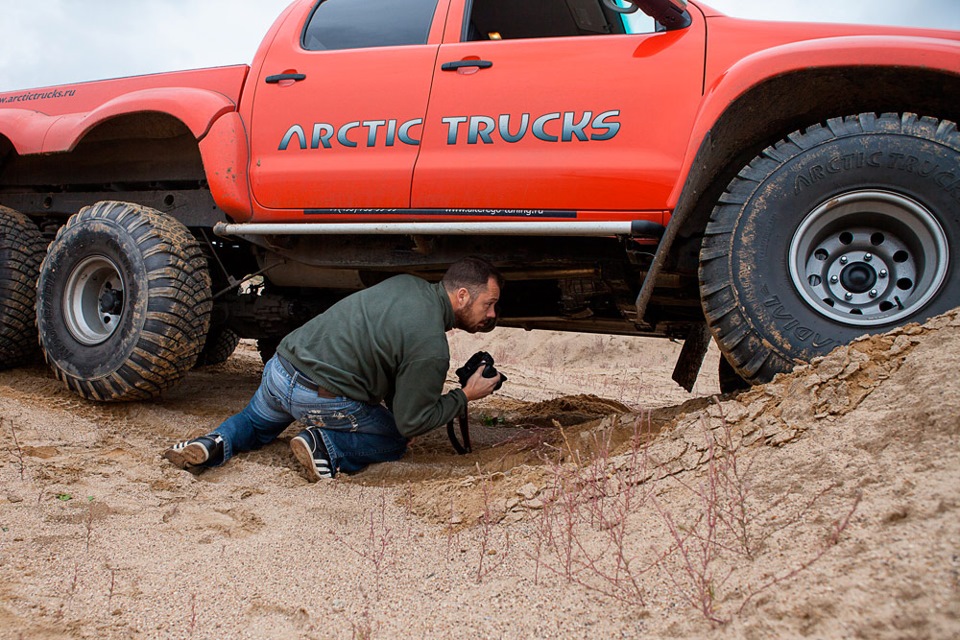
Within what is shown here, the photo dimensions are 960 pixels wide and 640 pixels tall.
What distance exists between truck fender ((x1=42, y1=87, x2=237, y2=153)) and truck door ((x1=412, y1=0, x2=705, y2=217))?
Result: 50.4 inches

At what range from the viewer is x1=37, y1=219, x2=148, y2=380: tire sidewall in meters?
3.77

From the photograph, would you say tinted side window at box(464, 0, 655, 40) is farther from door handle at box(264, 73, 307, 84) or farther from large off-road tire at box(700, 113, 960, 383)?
large off-road tire at box(700, 113, 960, 383)

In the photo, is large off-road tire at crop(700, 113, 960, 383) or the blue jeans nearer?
large off-road tire at crop(700, 113, 960, 383)

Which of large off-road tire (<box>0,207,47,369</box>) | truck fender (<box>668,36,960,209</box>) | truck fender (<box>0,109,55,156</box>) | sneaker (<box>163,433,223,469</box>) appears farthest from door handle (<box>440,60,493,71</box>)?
large off-road tire (<box>0,207,47,369</box>)

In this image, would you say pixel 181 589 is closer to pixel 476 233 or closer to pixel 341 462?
pixel 341 462

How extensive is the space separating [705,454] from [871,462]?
1.84 feet

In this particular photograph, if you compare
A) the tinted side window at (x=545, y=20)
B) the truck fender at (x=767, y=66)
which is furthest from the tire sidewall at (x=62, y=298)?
the truck fender at (x=767, y=66)

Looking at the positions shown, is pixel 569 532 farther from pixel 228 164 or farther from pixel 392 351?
pixel 228 164

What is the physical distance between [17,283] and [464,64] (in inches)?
125

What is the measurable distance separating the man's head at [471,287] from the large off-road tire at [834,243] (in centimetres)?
93

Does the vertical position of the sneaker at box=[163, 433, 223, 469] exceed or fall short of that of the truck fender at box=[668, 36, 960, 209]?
it falls short

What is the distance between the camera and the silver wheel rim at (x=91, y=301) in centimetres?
405

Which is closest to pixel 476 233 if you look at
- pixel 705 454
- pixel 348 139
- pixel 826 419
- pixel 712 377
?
pixel 348 139

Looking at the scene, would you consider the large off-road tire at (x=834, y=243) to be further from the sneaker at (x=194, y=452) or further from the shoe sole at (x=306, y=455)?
the sneaker at (x=194, y=452)
